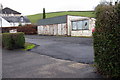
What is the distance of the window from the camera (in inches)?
886

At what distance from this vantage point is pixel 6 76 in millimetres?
4902

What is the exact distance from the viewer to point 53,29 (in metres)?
29.7

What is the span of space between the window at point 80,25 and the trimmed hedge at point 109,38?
18.5m

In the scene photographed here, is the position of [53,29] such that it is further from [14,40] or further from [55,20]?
[14,40]

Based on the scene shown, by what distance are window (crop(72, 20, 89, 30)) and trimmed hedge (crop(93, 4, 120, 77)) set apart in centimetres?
1846

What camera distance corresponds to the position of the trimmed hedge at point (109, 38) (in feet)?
12.0

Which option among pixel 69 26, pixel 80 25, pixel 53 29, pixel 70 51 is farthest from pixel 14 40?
pixel 53 29

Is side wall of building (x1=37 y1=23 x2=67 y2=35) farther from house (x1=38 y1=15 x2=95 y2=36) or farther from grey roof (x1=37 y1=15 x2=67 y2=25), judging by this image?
grey roof (x1=37 y1=15 x2=67 y2=25)

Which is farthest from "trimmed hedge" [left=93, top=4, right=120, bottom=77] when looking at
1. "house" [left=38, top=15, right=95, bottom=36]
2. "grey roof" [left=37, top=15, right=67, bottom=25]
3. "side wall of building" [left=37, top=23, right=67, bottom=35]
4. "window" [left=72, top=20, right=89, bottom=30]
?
"grey roof" [left=37, top=15, right=67, bottom=25]

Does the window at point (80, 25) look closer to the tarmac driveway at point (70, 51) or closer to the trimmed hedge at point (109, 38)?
the tarmac driveway at point (70, 51)

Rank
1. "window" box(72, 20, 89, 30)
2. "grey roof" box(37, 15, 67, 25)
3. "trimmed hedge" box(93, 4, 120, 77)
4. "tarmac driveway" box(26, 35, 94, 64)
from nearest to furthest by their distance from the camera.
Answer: "trimmed hedge" box(93, 4, 120, 77) < "tarmac driveway" box(26, 35, 94, 64) < "window" box(72, 20, 89, 30) < "grey roof" box(37, 15, 67, 25)

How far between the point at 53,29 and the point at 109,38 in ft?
86.0

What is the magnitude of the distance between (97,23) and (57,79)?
2284mm

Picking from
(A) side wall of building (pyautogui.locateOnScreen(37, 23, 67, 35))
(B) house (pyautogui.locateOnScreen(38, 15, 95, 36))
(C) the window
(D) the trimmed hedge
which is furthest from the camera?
(A) side wall of building (pyautogui.locateOnScreen(37, 23, 67, 35))
